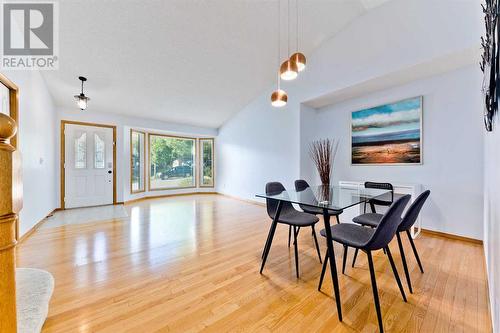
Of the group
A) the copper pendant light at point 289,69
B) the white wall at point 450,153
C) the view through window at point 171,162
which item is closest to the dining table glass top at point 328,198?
the copper pendant light at point 289,69

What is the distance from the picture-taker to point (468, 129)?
266 cm

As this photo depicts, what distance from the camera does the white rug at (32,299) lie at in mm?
1214

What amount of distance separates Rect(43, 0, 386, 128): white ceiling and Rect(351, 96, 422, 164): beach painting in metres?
1.61

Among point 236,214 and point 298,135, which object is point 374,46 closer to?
point 298,135

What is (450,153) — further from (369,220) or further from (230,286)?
(230,286)

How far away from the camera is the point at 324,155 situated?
3994 millimetres

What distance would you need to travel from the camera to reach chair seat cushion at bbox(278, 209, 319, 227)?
2008mm

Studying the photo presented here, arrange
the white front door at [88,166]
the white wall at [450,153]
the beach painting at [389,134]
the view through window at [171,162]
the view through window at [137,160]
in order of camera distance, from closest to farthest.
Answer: the white wall at [450,153], the beach painting at [389,134], the white front door at [88,166], the view through window at [137,160], the view through window at [171,162]

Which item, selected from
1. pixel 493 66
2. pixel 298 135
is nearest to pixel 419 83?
pixel 298 135

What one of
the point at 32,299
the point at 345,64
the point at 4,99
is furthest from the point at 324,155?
the point at 4,99

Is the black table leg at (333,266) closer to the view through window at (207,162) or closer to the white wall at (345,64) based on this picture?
the white wall at (345,64)

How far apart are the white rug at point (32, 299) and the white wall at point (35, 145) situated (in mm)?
1495

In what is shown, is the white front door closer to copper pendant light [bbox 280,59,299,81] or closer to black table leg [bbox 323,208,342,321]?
copper pendant light [bbox 280,59,299,81]

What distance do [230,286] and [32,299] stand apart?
1.40m
